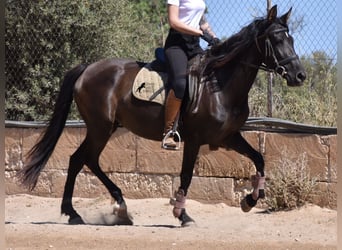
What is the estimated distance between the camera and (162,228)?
7.89 metres

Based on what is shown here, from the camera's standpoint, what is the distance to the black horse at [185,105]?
7.73 metres

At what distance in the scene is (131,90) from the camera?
8.38 metres

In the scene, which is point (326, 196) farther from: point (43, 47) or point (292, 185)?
point (43, 47)

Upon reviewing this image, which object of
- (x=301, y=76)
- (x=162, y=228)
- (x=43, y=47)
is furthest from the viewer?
(x=43, y=47)

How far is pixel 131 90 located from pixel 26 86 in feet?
11.0

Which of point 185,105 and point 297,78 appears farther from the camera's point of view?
point 185,105

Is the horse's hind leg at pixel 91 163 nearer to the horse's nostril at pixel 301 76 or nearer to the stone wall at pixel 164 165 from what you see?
the stone wall at pixel 164 165

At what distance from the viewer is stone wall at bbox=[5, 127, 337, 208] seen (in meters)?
8.91

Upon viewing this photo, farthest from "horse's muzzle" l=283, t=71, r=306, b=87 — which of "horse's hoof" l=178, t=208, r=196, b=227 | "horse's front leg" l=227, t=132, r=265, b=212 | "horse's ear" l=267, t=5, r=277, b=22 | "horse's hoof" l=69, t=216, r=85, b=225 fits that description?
"horse's hoof" l=69, t=216, r=85, b=225

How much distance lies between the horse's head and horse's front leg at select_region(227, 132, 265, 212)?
912mm

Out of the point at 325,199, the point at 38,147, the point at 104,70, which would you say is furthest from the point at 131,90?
the point at 325,199

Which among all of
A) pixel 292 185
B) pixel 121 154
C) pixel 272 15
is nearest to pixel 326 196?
pixel 292 185

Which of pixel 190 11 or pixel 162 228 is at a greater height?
pixel 190 11

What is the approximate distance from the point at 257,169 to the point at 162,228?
1232mm
